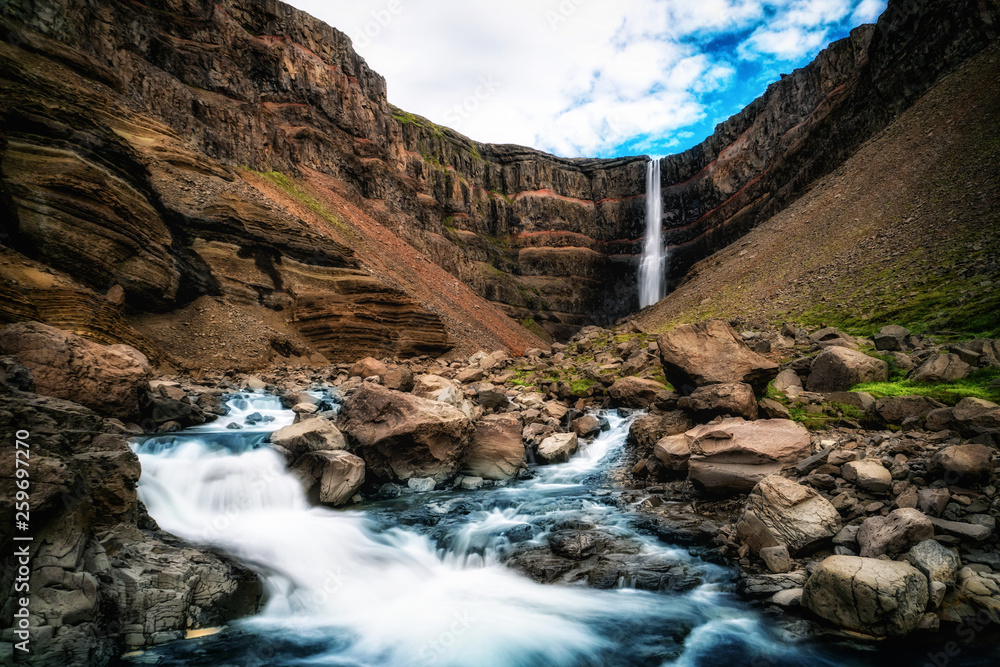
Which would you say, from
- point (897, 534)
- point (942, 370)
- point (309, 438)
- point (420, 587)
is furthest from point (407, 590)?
point (942, 370)

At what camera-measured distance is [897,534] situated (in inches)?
209

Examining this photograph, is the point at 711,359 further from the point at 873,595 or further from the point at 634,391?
the point at 873,595

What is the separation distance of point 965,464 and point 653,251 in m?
64.2

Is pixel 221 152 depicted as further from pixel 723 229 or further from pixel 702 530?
pixel 723 229

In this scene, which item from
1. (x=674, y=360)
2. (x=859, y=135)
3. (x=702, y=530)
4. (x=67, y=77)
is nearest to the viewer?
(x=702, y=530)

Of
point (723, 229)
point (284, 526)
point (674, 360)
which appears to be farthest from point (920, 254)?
point (723, 229)

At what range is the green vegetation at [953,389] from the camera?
25.6 feet

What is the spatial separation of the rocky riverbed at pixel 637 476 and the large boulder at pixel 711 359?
0.05 meters

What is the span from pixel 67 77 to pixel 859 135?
50.8m

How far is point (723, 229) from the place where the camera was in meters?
54.2

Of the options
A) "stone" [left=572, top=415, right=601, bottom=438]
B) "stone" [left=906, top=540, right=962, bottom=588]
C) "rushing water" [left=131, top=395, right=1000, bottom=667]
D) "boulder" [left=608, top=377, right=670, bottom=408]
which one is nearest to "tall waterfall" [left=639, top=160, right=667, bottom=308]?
"boulder" [left=608, top=377, right=670, bottom=408]

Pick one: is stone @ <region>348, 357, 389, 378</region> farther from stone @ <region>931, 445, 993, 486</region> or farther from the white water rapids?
stone @ <region>931, 445, 993, 486</region>

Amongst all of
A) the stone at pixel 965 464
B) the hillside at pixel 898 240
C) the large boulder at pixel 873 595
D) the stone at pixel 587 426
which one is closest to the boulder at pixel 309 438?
the stone at pixel 587 426

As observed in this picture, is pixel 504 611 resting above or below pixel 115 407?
below
